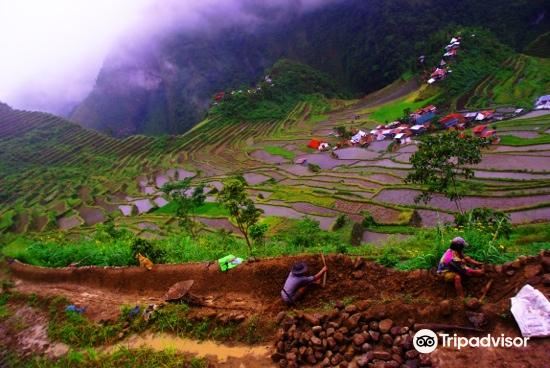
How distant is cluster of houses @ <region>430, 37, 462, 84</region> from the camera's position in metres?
64.6

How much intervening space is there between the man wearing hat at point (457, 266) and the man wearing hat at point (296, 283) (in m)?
2.31

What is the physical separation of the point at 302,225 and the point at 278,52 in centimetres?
13626

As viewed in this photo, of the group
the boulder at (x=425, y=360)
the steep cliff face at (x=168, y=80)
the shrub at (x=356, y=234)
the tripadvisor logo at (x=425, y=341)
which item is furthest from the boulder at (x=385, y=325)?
the steep cliff face at (x=168, y=80)

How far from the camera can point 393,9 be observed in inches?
4178

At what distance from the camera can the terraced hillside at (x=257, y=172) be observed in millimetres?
25844

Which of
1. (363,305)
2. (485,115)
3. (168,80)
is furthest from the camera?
(168,80)

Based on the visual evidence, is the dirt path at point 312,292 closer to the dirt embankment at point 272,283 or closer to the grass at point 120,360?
the dirt embankment at point 272,283

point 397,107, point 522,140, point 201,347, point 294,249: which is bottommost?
point 397,107

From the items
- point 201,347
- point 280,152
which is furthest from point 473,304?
point 280,152

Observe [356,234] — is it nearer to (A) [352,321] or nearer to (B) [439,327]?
(A) [352,321]

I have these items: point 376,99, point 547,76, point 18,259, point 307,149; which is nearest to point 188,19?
point 376,99

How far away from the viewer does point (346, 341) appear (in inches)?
264

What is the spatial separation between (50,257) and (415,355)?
13.0 meters

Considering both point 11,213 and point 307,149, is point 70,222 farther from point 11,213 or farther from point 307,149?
point 307,149
